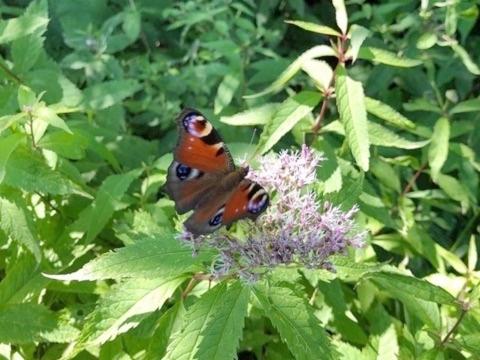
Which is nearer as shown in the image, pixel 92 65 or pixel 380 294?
pixel 380 294

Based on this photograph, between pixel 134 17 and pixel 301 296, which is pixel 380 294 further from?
pixel 134 17

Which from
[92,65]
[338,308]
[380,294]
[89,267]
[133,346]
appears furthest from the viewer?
[92,65]

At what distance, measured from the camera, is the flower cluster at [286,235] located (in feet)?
6.36

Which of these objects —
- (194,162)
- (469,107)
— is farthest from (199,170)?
(469,107)

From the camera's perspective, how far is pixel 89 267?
2012 millimetres

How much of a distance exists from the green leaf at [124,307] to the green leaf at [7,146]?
0.54m

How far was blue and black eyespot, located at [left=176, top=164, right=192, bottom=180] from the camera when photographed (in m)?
2.03


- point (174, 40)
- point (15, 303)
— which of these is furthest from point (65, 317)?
point (174, 40)

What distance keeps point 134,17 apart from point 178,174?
5.86 ft

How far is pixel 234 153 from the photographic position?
9.12 ft

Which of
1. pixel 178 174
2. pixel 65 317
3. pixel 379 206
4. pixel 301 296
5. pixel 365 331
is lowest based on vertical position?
pixel 365 331

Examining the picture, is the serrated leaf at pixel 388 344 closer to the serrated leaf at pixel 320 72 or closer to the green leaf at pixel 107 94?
the serrated leaf at pixel 320 72

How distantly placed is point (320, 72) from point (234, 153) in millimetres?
483

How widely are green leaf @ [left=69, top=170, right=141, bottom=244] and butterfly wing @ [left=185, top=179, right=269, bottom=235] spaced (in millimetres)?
882
